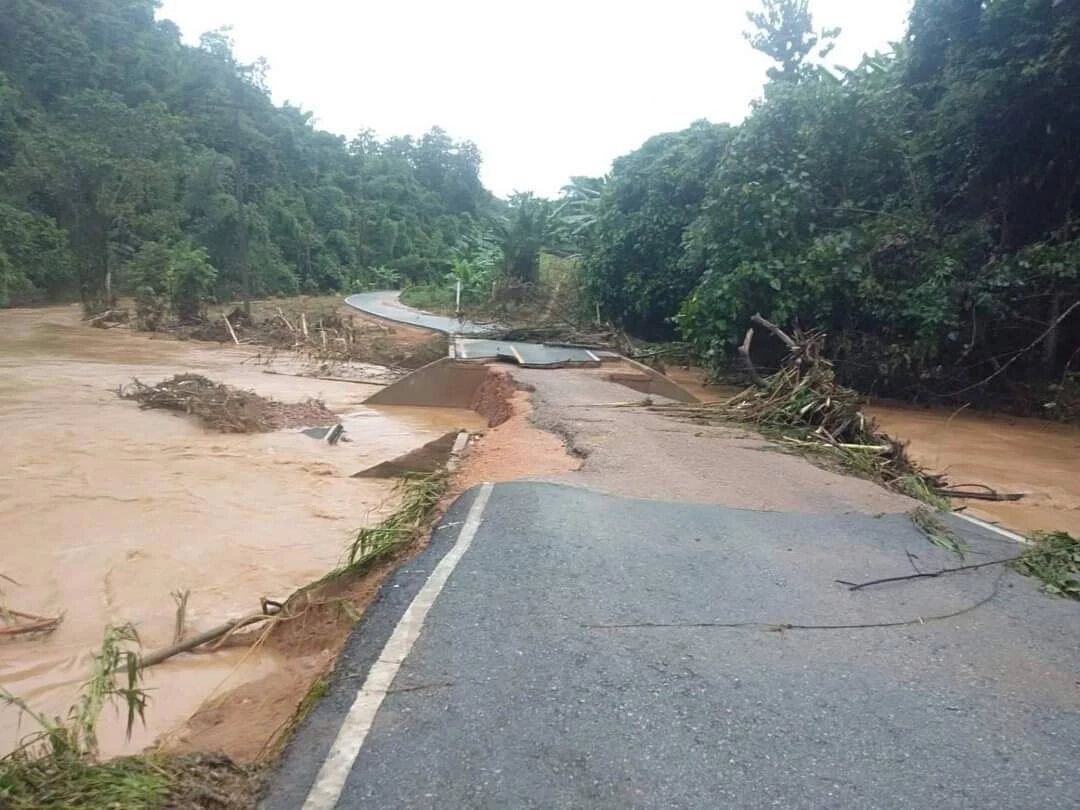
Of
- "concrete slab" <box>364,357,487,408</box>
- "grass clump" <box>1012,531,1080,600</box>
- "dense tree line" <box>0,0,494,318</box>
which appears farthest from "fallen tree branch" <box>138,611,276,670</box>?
"dense tree line" <box>0,0,494,318</box>

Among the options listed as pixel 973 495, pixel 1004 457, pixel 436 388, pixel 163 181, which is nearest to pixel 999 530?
pixel 973 495

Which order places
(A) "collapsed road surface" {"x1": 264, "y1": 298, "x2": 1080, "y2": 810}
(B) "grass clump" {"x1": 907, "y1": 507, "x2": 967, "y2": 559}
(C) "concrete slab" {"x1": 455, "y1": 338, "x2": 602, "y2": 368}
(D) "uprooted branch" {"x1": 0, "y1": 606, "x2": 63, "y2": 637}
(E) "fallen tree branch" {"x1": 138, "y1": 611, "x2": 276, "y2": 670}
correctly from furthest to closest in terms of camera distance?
(C) "concrete slab" {"x1": 455, "y1": 338, "x2": 602, "y2": 368} < (B) "grass clump" {"x1": 907, "y1": 507, "x2": 967, "y2": 559} < (D) "uprooted branch" {"x1": 0, "y1": 606, "x2": 63, "y2": 637} < (E) "fallen tree branch" {"x1": 138, "y1": 611, "x2": 276, "y2": 670} < (A) "collapsed road surface" {"x1": 264, "y1": 298, "x2": 1080, "y2": 810}

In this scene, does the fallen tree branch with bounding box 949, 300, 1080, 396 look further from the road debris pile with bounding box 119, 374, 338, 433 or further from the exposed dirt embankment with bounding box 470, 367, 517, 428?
the road debris pile with bounding box 119, 374, 338, 433

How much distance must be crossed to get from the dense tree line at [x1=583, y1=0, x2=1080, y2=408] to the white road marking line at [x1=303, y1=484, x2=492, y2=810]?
11.0m

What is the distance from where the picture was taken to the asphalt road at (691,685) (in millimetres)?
2625

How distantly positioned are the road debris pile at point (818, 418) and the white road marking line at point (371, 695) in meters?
4.68

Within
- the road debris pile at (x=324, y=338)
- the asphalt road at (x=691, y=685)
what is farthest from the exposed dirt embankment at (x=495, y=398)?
the asphalt road at (x=691, y=685)

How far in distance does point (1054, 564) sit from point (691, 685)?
3.15 meters

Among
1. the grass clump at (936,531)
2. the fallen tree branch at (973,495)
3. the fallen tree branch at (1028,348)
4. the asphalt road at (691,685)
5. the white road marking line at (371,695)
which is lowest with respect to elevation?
the fallen tree branch at (973,495)

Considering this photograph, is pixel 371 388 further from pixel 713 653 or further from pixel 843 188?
pixel 713 653

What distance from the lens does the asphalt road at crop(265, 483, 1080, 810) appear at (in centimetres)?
262

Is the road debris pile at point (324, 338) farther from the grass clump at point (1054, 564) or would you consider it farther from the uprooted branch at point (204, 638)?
the grass clump at point (1054, 564)

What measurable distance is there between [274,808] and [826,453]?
712 cm

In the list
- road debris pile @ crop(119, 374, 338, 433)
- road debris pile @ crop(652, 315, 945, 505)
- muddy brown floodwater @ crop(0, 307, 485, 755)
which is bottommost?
muddy brown floodwater @ crop(0, 307, 485, 755)
